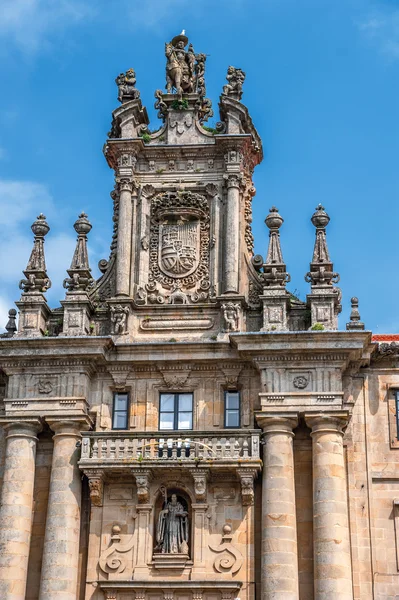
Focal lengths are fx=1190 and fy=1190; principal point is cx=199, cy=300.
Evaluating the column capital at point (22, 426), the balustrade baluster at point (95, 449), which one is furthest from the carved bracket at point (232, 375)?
the column capital at point (22, 426)

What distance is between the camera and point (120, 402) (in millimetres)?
30469

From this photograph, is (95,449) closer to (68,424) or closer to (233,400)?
(68,424)

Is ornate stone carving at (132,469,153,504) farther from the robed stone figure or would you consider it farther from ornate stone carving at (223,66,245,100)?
ornate stone carving at (223,66,245,100)

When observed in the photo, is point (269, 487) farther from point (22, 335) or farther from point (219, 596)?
point (22, 335)

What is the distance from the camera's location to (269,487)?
28562 mm

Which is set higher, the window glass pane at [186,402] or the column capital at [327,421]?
the window glass pane at [186,402]

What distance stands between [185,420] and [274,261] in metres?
4.73

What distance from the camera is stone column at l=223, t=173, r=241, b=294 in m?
31.0

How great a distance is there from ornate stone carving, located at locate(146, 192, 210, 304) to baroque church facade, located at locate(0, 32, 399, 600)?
0.04 m

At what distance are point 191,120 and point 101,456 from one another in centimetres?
1011

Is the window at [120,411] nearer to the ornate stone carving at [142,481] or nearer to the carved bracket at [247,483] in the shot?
the ornate stone carving at [142,481]

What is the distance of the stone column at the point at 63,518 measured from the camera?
28156 mm

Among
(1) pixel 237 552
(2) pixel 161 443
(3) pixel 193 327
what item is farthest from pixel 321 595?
(3) pixel 193 327

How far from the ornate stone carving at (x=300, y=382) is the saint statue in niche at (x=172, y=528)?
4.04 m
